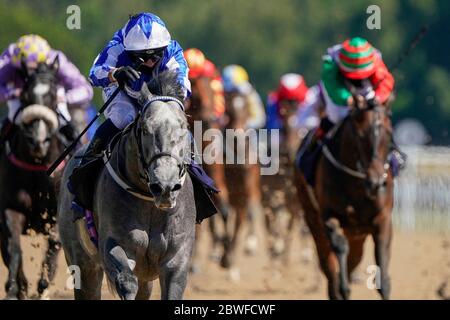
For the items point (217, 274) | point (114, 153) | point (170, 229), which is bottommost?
point (170, 229)

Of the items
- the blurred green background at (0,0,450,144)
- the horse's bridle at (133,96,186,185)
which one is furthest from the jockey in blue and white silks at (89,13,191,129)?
the blurred green background at (0,0,450,144)

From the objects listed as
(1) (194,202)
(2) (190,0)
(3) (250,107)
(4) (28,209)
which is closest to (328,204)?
(4) (28,209)

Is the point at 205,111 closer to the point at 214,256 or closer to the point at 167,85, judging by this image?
the point at 214,256

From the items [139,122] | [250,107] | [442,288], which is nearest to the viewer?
[139,122]

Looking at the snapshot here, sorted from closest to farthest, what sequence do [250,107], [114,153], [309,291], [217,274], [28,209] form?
1. [114,153]
2. [28,209]
3. [309,291]
4. [217,274]
5. [250,107]

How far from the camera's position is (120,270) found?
668 centimetres

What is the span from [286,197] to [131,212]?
361 inches

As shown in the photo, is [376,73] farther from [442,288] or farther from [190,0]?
[190,0]

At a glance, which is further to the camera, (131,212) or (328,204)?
(328,204)

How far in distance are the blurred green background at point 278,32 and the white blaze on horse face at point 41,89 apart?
2246 cm

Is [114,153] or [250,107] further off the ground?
[250,107]

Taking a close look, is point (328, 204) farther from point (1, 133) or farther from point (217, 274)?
point (217, 274)

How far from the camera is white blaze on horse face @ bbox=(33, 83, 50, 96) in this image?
1007cm

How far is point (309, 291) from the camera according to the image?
1287 centimetres
